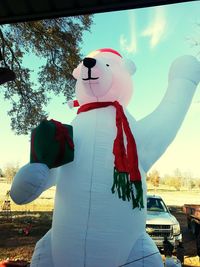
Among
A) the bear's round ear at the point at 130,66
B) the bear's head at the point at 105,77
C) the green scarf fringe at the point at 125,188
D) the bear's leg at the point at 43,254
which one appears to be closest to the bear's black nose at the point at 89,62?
the bear's head at the point at 105,77

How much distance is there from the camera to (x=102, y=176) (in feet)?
13.7

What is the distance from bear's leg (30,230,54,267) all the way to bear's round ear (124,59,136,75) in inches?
90.7

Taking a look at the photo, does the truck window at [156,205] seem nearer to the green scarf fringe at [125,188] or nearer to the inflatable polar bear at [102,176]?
the inflatable polar bear at [102,176]

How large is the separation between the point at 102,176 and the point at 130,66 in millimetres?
1652

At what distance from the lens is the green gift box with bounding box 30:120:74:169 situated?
396 cm

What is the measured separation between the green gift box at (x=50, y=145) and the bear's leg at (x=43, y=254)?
0.94 meters

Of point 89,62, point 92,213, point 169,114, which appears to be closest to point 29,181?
point 92,213

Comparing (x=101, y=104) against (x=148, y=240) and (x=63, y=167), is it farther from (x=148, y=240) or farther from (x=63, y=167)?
(x=148, y=240)

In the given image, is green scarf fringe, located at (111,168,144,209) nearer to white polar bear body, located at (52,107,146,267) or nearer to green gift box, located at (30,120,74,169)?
white polar bear body, located at (52,107,146,267)

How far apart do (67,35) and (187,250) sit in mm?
7217

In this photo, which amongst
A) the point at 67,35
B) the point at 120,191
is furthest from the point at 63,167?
the point at 67,35

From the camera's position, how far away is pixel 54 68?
12039mm

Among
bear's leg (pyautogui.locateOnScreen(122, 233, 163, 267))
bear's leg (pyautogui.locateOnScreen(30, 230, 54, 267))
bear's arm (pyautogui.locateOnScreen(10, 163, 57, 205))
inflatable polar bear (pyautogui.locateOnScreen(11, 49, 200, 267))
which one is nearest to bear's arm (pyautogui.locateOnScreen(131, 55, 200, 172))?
inflatable polar bear (pyautogui.locateOnScreen(11, 49, 200, 267))

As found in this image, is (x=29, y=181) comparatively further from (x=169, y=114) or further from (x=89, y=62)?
(x=169, y=114)
